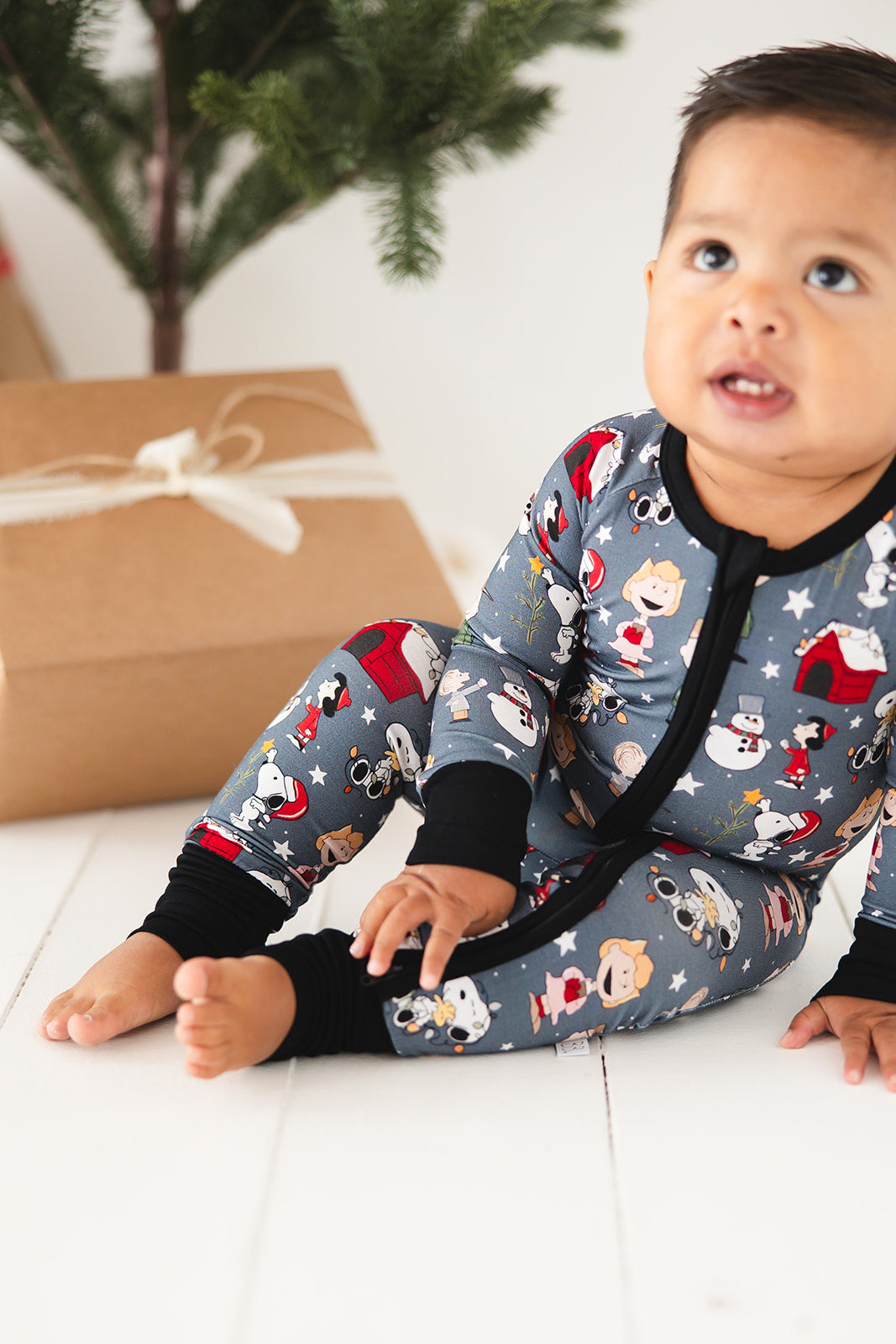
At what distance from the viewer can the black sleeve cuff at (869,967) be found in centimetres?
69

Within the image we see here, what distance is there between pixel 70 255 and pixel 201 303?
177 millimetres

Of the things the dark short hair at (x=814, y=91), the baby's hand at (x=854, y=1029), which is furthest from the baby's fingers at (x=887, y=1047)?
the dark short hair at (x=814, y=91)

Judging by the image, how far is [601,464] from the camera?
728 mm

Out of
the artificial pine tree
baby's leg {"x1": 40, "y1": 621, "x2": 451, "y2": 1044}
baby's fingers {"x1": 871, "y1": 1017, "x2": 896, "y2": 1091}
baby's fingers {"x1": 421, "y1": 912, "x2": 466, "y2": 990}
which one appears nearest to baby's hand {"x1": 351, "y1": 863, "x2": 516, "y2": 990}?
baby's fingers {"x1": 421, "y1": 912, "x2": 466, "y2": 990}

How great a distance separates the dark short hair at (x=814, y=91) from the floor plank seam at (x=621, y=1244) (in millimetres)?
488

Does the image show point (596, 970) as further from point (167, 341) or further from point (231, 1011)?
point (167, 341)

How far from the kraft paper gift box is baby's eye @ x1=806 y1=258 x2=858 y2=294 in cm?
46

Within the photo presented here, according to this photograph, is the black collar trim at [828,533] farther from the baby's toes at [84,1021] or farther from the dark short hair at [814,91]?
the baby's toes at [84,1021]

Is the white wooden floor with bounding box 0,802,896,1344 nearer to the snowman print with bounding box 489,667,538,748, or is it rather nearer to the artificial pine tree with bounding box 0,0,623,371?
the snowman print with bounding box 489,667,538,748

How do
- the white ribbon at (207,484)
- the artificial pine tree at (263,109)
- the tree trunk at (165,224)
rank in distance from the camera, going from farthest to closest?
1. the tree trunk at (165,224)
2. the white ribbon at (207,484)
3. the artificial pine tree at (263,109)

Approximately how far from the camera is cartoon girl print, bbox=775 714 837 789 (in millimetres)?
677

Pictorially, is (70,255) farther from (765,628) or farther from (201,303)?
(765,628)

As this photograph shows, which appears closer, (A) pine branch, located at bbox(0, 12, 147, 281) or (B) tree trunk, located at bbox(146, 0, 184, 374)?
(A) pine branch, located at bbox(0, 12, 147, 281)

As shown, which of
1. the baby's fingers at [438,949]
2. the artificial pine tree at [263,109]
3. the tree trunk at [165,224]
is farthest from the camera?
the tree trunk at [165,224]
